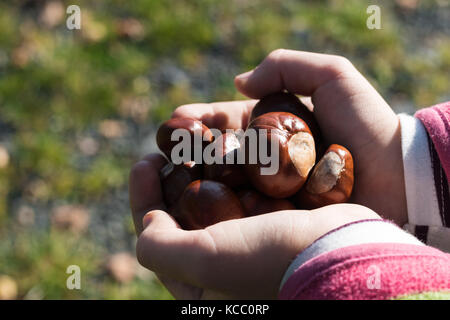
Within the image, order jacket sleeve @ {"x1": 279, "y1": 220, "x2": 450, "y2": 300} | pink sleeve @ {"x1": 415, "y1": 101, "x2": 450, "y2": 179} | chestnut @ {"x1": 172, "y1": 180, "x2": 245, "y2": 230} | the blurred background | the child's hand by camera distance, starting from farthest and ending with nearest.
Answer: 1. the blurred background
2. pink sleeve @ {"x1": 415, "y1": 101, "x2": 450, "y2": 179}
3. chestnut @ {"x1": 172, "y1": 180, "x2": 245, "y2": 230}
4. the child's hand
5. jacket sleeve @ {"x1": 279, "y1": 220, "x2": 450, "y2": 300}

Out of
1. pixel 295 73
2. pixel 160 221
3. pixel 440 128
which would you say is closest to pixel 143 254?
pixel 160 221

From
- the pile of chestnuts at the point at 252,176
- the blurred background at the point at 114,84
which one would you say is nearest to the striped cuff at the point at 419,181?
the pile of chestnuts at the point at 252,176

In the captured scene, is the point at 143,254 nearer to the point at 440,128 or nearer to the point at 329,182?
the point at 329,182

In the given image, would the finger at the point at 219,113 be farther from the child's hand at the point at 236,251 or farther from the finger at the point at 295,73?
the child's hand at the point at 236,251

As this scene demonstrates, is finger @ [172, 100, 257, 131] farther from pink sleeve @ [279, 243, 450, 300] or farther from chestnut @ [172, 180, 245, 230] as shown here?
pink sleeve @ [279, 243, 450, 300]

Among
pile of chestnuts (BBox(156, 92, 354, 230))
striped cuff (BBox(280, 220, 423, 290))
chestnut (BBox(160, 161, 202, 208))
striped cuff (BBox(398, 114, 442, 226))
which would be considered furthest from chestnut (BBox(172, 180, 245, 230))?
striped cuff (BBox(398, 114, 442, 226))

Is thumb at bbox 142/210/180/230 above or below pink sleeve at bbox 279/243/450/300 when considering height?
above
